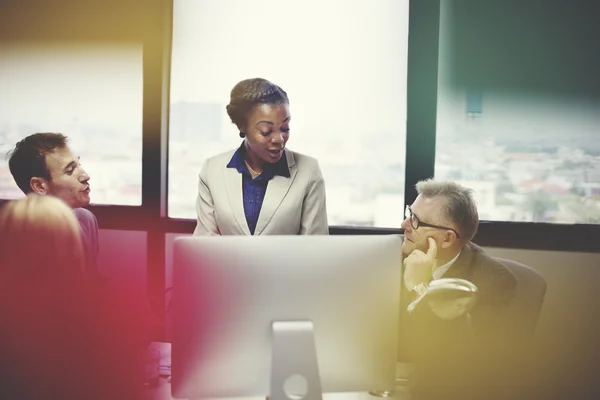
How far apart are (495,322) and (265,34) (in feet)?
7.17

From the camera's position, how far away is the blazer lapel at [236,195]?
7.90 ft

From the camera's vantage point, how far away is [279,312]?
1320 mm

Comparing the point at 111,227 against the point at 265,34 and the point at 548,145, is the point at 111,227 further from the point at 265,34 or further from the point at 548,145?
the point at 548,145

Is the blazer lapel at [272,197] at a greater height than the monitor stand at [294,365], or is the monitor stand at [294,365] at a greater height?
the blazer lapel at [272,197]

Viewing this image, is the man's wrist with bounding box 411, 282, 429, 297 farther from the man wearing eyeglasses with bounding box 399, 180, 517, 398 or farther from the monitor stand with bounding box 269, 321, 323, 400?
the monitor stand with bounding box 269, 321, 323, 400

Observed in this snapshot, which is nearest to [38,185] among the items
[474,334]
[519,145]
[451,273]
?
[451,273]

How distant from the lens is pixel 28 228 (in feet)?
5.76

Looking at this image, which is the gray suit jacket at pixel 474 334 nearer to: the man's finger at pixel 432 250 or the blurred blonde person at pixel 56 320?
the man's finger at pixel 432 250

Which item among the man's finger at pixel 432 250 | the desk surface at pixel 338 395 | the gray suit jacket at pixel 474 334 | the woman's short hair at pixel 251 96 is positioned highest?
the woman's short hair at pixel 251 96

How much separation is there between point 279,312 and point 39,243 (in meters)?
0.87

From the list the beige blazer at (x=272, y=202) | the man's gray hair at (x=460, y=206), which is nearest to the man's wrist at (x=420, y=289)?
the man's gray hair at (x=460, y=206)

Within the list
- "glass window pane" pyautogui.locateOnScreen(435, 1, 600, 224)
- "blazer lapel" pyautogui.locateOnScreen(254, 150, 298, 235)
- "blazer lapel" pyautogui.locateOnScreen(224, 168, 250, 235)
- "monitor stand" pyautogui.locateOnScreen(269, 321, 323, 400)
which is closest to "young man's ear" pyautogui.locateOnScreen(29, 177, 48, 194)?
"blazer lapel" pyautogui.locateOnScreen(224, 168, 250, 235)

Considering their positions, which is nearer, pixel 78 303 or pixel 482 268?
pixel 78 303

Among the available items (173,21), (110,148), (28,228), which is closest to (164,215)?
(110,148)
